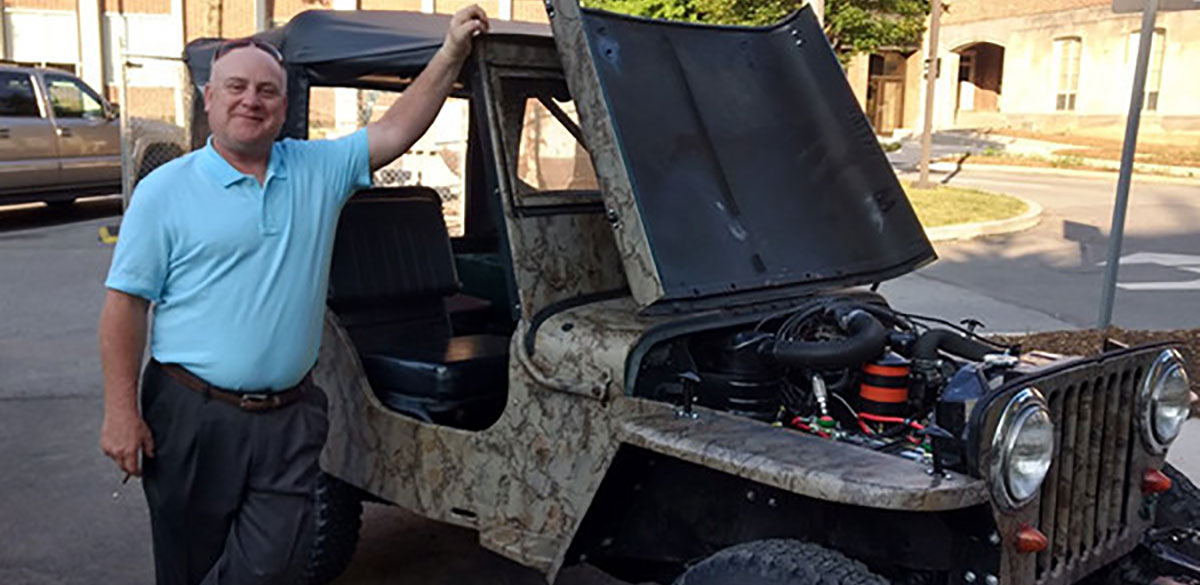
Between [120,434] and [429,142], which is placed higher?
[429,142]

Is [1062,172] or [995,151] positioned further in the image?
[995,151]

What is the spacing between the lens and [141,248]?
2680 millimetres

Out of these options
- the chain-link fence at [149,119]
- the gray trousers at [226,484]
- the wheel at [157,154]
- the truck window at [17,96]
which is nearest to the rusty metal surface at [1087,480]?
the gray trousers at [226,484]

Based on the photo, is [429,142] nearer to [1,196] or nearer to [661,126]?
[661,126]

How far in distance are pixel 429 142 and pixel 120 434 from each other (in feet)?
12.6

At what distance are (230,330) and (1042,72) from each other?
117 feet

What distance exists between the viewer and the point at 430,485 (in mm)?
3320

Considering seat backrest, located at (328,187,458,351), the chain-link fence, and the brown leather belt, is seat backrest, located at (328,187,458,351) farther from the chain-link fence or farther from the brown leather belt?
the chain-link fence

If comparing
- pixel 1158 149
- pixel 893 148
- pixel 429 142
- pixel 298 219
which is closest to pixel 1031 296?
pixel 429 142

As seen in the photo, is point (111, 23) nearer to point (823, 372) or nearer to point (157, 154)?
point (157, 154)

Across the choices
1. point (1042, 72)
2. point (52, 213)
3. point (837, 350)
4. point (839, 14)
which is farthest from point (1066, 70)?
point (837, 350)

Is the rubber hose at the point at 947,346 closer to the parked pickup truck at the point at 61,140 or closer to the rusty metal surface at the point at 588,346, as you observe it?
the rusty metal surface at the point at 588,346

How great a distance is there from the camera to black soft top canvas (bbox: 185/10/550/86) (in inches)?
132

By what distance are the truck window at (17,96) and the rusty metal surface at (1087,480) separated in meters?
13.9
